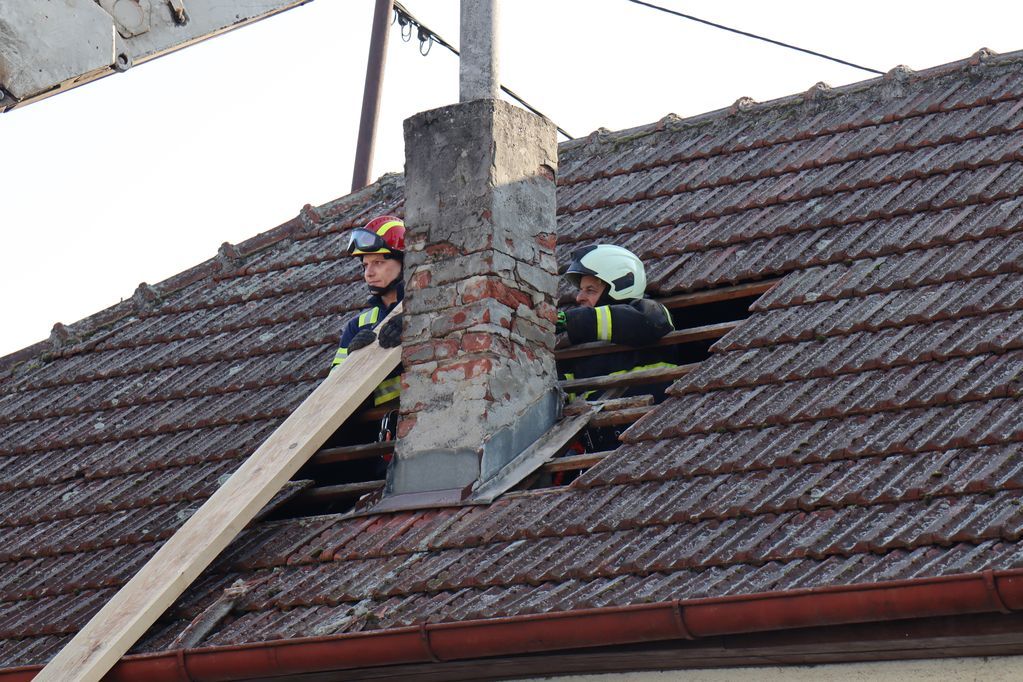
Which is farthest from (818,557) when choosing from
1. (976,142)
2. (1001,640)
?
(976,142)

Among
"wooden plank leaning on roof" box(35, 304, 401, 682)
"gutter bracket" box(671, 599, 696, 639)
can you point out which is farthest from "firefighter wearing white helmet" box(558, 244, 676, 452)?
"gutter bracket" box(671, 599, 696, 639)

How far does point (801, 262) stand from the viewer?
8.44 m

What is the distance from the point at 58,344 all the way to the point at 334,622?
4.75m

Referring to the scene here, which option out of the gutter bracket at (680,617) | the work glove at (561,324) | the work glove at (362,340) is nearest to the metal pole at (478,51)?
the work glove at (561,324)

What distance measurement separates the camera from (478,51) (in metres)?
8.95

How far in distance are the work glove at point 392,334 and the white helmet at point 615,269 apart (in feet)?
3.09

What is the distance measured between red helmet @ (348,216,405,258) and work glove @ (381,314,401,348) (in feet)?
2.39

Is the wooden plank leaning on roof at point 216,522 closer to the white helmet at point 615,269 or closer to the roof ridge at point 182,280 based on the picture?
the white helmet at point 615,269

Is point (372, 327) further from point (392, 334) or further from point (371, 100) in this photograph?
point (371, 100)

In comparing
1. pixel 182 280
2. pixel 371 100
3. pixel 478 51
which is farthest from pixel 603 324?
pixel 371 100

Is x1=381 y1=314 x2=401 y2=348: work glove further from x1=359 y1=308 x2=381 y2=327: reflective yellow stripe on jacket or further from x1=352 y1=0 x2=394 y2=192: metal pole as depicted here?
x1=352 y1=0 x2=394 y2=192: metal pole

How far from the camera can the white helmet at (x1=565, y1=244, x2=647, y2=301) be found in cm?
862

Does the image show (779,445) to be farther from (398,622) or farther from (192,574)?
(192,574)

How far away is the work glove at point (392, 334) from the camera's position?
8430 mm
